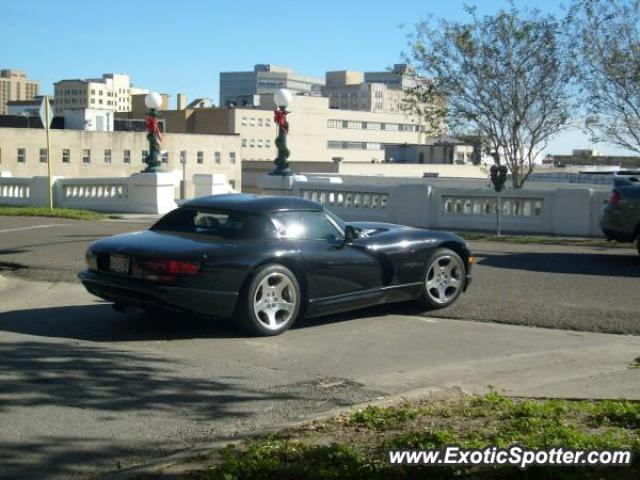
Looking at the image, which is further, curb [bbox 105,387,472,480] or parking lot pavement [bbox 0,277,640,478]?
parking lot pavement [bbox 0,277,640,478]

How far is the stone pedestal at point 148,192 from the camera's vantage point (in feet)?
83.4

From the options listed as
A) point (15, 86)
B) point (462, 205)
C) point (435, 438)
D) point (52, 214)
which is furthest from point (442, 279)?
point (15, 86)

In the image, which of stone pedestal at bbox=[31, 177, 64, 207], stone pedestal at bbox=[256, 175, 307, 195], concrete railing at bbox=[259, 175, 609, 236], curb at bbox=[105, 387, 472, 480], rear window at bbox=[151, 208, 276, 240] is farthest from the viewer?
stone pedestal at bbox=[31, 177, 64, 207]

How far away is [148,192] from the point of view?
2550 centimetres

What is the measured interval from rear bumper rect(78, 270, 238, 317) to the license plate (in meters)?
0.09

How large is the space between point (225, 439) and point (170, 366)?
78.1 inches

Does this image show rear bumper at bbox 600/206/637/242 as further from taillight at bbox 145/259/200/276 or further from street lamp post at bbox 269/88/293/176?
street lamp post at bbox 269/88/293/176

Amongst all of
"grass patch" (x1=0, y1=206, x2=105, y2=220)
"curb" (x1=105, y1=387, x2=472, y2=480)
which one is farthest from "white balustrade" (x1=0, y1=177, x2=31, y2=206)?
"curb" (x1=105, y1=387, x2=472, y2=480)

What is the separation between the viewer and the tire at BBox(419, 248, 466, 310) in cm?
998

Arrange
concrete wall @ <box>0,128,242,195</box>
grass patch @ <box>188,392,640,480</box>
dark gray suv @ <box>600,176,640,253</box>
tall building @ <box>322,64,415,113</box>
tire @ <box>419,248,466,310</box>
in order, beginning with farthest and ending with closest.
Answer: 1. tall building @ <box>322,64,415,113</box>
2. concrete wall @ <box>0,128,242,195</box>
3. dark gray suv @ <box>600,176,640,253</box>
4. tire @ <box>419,248,466,310</box>
5. grass patch @ <box>188,392,640,480</box>

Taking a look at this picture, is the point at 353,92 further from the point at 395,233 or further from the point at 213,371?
the point at 213,371

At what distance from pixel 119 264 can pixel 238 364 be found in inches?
70.5

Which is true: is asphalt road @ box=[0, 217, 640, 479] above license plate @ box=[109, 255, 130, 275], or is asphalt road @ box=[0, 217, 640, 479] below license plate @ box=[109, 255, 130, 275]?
below

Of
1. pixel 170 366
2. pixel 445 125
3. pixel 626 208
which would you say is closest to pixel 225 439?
pixel 170 366
